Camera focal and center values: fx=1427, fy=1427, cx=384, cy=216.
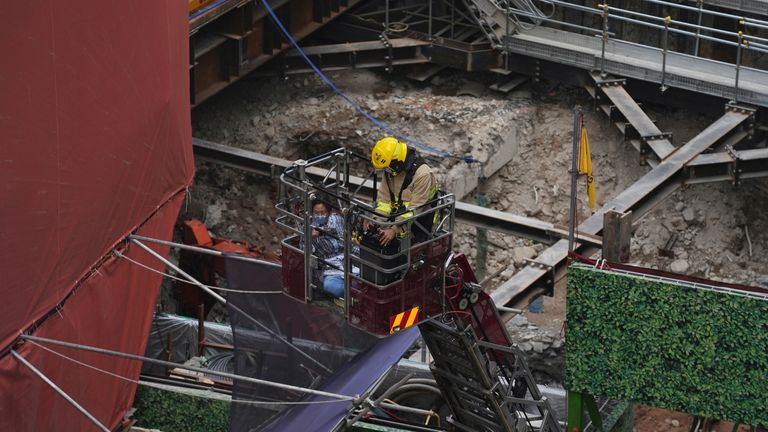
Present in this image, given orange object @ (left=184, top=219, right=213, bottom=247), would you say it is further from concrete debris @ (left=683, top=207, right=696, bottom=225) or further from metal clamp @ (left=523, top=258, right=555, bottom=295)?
concrete debris @ (left=683, top=207, right=696, bottom=225)

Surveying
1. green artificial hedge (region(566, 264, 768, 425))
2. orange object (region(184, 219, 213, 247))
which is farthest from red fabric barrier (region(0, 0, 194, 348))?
green artificial hedge (region(566, 264, 768, 425))

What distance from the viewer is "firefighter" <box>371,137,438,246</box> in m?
13.2

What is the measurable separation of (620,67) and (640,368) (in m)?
9.92

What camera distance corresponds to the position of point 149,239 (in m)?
15.5

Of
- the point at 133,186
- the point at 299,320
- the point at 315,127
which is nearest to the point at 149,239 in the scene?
the point at 133,186

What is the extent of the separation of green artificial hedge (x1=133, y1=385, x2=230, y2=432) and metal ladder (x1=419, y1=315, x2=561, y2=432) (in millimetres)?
3295

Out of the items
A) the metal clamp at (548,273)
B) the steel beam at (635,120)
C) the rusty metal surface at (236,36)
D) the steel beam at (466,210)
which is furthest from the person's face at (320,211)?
the steel beam at (635,120)

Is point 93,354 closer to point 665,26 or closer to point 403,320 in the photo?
point 403,320

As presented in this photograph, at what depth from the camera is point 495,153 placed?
74.7 feet

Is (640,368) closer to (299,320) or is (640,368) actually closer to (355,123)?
(299,320)

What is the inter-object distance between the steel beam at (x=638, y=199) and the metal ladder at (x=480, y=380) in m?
2.95

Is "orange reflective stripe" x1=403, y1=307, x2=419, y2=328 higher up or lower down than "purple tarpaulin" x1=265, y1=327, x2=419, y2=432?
higher up

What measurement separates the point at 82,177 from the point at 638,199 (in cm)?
880

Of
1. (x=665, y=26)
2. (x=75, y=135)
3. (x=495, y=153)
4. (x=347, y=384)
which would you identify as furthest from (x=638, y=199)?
(x=75, y=135)
